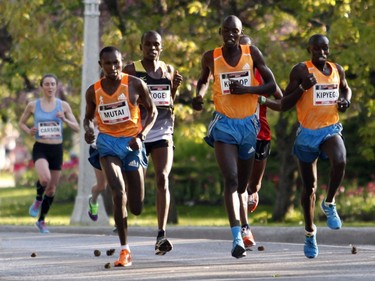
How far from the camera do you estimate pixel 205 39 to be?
74.5 feet

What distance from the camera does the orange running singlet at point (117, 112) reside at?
37.4ft

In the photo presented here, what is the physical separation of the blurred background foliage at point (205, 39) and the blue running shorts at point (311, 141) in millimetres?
8874

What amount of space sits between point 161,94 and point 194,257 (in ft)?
4.72

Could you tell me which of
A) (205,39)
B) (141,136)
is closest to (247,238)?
(141,136)

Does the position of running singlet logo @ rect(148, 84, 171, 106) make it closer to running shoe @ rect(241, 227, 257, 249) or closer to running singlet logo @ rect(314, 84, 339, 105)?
running shoe @ rect(241, 227, 257, 249)

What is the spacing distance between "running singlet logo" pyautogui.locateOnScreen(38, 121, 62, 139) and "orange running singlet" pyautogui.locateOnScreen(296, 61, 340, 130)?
570 cm

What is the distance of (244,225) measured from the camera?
12.6 meters

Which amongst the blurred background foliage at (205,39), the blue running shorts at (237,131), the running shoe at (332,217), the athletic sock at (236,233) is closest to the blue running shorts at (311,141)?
the blue running shorts at (237,131)

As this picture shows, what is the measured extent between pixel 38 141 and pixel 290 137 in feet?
29.2

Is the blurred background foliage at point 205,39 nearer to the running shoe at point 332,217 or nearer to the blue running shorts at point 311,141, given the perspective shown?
the running shoe at point 332,217

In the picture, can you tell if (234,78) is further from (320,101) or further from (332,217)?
(332,217)

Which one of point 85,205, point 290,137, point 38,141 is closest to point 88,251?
point 38,141

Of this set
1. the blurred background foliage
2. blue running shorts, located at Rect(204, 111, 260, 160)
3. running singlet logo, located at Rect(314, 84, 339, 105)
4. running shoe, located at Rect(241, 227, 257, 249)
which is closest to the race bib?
blue running shorts, located at Rect(204, 111, 260, 160)

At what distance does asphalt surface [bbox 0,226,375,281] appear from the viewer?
34.3 feet
